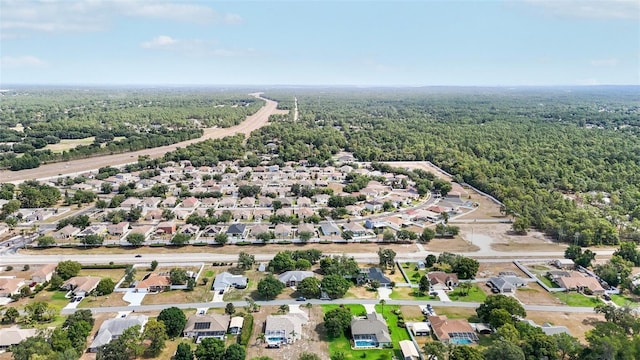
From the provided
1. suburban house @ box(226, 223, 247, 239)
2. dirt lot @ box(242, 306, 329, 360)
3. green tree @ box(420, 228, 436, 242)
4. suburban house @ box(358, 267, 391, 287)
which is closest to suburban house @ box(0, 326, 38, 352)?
dirt lot @ box(242, 306, 329, 360)

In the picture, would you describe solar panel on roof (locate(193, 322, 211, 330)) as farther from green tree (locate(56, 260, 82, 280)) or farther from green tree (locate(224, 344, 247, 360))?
green tree (locate(56, 260, 82, 280))

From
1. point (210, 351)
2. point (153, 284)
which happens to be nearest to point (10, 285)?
point (153, 284)

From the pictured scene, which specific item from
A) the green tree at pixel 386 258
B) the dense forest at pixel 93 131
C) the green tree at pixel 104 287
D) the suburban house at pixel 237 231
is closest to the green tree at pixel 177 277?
the green tree at pixel 104 287

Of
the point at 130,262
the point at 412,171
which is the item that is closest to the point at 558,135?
the point at 412,171

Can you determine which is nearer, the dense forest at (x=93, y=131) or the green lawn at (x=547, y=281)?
the green lawn at (x=547, y=281)

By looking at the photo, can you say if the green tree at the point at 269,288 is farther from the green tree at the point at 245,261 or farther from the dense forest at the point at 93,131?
the dense forest at the point at 93,131

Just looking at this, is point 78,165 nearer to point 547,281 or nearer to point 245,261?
point 245,261

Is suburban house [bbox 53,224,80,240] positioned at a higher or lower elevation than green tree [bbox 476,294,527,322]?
lower
